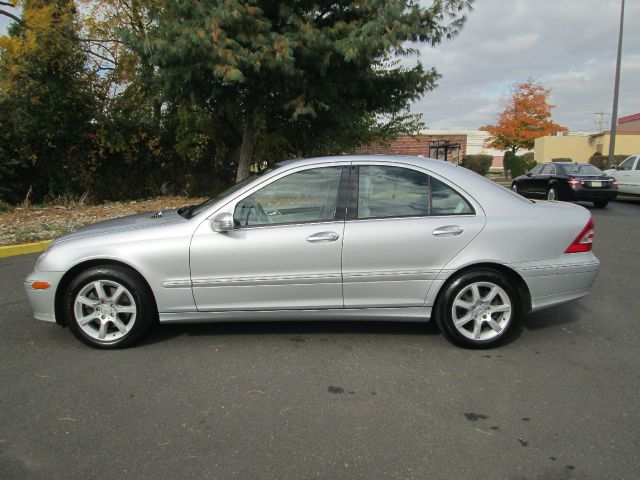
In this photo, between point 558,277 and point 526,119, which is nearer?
point 558,277

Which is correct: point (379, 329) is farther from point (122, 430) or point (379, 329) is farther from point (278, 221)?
point (122, 430)

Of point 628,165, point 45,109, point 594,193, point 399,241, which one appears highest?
point 45,109

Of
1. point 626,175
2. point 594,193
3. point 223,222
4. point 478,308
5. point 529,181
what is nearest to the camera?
point 223,222

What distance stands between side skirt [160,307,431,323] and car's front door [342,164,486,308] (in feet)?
0.22

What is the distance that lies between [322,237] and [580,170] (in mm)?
14164

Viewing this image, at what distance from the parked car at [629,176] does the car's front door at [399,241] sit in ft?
49.7

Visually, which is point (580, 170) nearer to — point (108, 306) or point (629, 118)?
point (108, 306)

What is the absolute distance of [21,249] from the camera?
8133 mm

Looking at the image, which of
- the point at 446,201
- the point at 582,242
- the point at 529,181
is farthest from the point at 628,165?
the point at 446,201

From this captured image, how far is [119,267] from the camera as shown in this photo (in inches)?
154

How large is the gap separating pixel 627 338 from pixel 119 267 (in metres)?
4.26

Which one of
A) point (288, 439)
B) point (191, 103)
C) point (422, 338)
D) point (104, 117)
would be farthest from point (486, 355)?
point (104, 117)

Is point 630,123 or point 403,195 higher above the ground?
point 630,123

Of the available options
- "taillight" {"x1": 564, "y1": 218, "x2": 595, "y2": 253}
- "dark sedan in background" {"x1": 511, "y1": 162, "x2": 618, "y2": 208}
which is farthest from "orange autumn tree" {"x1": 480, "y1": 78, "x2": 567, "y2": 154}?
"taillight" {"x1": 564, "y1": 218, "x2": 595, "y2": 253}
